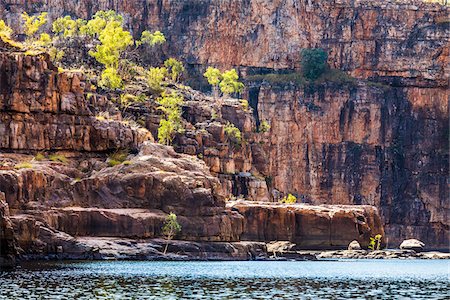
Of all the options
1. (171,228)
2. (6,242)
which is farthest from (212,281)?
(171,228)

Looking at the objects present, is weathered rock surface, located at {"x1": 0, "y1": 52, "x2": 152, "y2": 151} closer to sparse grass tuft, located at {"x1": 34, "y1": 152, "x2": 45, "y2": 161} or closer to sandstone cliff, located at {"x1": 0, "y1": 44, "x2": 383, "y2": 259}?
sandstone cliff, located at {"x1": 0, "y1": 44, "x2": 383, "y2": 259}

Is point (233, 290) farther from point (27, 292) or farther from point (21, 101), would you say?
point (21, 101)

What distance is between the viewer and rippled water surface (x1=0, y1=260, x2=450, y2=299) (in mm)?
106062

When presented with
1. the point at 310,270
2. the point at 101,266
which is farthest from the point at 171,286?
the point at 310,270

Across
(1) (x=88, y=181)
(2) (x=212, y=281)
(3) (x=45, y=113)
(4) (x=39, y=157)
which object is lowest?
(2) (x=212, y=281)

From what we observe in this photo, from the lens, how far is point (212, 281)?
408 feet

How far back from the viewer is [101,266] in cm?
14412

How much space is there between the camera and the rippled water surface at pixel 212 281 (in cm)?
10606

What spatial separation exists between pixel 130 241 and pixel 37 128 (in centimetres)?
2591

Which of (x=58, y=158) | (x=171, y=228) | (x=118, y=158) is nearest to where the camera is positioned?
(x=171, y=228)

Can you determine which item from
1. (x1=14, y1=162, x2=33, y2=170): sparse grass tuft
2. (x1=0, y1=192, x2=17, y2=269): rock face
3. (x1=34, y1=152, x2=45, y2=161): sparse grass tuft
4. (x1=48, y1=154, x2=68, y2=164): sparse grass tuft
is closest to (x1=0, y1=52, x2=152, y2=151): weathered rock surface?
(x1=48, y1=154, x2=68, y2=164): sparse grass tuft

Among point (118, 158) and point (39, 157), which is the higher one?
point (39, 157)

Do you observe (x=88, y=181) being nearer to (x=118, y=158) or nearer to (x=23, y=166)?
(x=23, y=166)

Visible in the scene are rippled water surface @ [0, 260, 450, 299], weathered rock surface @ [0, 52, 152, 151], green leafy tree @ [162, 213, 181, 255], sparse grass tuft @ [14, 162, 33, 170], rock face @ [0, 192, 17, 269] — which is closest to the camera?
rippled water surface @ [0, 260, 450, 299]
